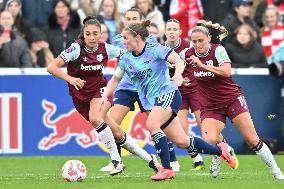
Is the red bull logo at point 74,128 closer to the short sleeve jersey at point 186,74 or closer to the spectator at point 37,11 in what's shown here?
the spectator at point 37,11

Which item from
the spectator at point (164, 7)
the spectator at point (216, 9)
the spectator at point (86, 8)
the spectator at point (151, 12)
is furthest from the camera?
the spectator at point (164, 7)

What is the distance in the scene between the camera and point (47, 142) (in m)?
19.9

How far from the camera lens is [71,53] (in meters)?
15.2

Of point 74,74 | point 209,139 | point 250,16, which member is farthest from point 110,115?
point 250,16

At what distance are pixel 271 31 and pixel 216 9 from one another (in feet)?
3.81

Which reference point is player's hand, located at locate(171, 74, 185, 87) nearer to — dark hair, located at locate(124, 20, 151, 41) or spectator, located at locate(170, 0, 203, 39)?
dark hair, located at locate(124, 20, 151, 41)

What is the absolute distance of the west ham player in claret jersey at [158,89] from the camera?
45.9ft

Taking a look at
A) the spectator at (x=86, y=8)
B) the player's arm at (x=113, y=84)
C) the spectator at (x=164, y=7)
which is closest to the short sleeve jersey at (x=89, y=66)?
the player's arm at (x=113, y=84)

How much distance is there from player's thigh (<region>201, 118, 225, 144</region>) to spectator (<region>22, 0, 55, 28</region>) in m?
6.97

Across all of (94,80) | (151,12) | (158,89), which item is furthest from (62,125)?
(158,89)

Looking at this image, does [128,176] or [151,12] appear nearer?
[128,176]

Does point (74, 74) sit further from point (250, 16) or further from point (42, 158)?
point (250, 16)

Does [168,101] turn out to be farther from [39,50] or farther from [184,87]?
[39,50]

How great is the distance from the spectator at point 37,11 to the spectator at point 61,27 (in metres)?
0.25
